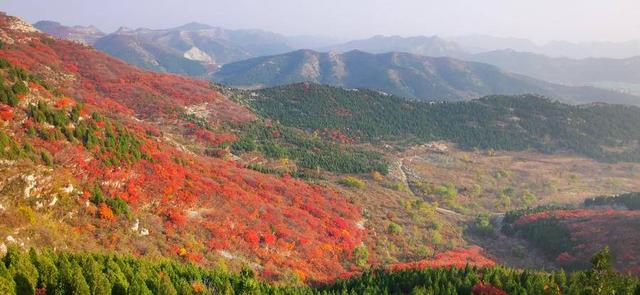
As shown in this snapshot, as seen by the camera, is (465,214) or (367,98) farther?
(367,98)

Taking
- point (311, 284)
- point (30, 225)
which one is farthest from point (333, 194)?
point (30, 225)

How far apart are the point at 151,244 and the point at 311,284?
15.8m

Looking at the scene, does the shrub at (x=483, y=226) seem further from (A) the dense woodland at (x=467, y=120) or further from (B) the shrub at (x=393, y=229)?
(A) the dense woodland at (x=467, y=120)

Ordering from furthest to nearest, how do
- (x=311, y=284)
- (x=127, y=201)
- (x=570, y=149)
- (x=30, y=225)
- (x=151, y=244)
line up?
(x=570, y=149)
(x=311, y=284)
(x=127, y=201)
(x=151, y=244)
(x=30, y=225)

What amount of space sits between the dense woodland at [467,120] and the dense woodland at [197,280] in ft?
384

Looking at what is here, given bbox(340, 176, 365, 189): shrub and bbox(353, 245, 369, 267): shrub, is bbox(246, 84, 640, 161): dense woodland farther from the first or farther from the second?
bbox(353, 245, 369, 267): shrub

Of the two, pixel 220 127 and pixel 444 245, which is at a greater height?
pixel 220 127

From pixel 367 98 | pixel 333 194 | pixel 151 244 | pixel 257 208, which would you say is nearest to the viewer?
pixel 151 244

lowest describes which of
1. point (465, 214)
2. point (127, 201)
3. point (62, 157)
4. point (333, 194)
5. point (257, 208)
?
point (465, 214)

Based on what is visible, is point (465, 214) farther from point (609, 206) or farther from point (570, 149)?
point (570, 149)

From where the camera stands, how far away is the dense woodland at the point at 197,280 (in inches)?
903

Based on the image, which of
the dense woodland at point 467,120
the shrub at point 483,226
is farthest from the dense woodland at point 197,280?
the dense woodland at point 467,120

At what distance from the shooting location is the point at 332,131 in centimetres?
15550

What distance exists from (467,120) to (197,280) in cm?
16752
